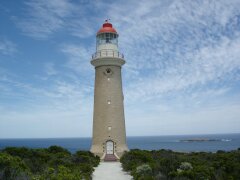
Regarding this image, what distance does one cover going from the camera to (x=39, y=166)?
49.5 ft

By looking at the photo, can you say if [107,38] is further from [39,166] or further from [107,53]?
[39,166]

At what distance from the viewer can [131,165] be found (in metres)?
17.3

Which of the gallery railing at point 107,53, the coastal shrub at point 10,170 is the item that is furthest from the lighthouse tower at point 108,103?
the coastal shrub at point 10,170

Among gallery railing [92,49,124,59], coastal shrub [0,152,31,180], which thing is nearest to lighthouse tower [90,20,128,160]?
gallery railing [92,49,124,59]

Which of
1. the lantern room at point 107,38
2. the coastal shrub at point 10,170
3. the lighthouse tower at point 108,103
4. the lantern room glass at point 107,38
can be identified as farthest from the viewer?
the lantern room glass at point 107,38

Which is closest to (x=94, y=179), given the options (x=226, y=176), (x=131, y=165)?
(x=131, y=165)

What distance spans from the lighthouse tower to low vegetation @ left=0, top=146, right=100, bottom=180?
11.0 ft

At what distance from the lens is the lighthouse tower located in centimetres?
2319

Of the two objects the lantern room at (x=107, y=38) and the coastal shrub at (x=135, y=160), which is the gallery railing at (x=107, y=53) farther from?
the coastal shrub at (x=135, y=160)

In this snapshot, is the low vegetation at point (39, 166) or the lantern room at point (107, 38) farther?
the lantern room at point (107, 38)

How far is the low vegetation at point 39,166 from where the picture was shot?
406 inches

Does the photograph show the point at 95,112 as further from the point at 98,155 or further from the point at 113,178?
the point at 113,178

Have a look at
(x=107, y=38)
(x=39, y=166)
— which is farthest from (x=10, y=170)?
(x=107, y=38)

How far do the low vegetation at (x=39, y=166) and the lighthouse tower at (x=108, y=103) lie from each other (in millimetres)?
3339
